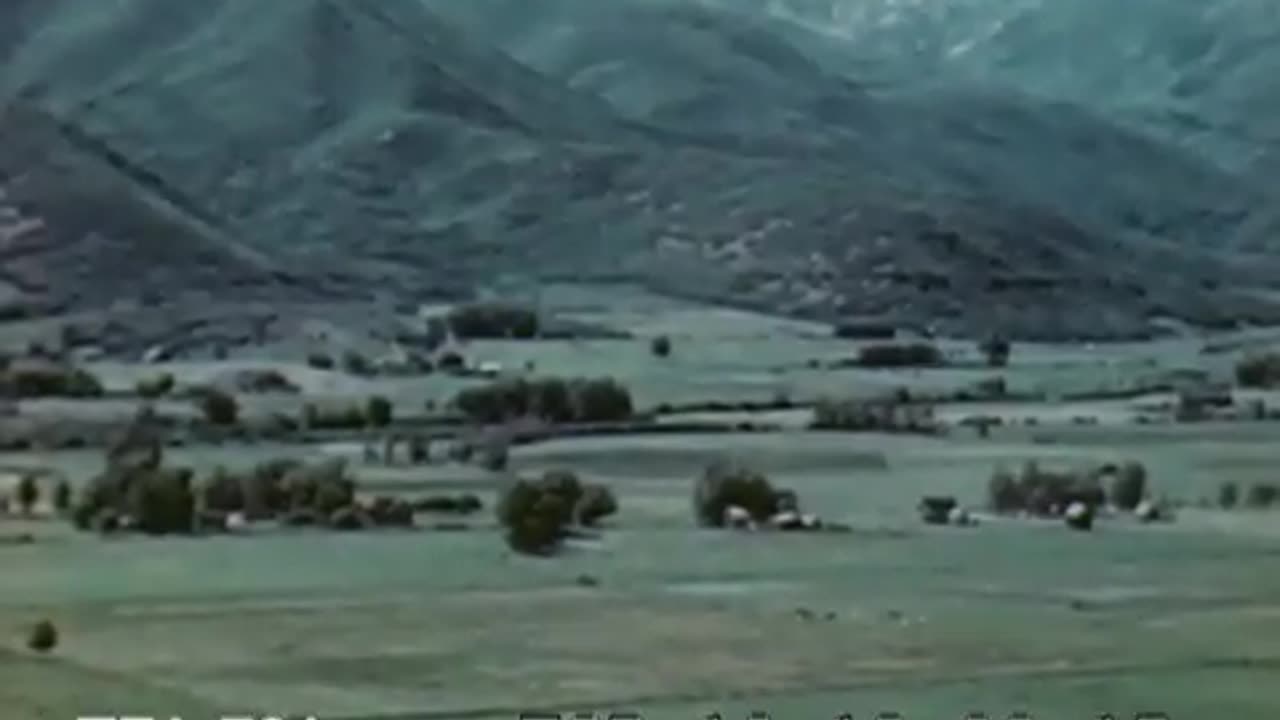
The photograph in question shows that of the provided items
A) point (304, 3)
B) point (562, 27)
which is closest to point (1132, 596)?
point (562, 27)

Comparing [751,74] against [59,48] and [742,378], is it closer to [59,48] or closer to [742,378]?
[742,378]

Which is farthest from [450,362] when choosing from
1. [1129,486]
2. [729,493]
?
[1129,486]

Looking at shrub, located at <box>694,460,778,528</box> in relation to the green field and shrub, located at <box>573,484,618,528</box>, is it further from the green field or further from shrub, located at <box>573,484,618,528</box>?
shrub, located at <box>573,484,618,528</box>

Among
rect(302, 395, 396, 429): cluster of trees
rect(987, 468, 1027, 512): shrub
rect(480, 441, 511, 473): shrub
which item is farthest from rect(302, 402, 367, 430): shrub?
rect(987, 468, 1027, 512): shrub

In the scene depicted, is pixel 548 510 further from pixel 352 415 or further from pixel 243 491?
pixel 243 491

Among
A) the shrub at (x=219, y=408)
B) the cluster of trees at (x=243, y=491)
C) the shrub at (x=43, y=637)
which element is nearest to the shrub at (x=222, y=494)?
the cluster of trees at (x=243, y=491)

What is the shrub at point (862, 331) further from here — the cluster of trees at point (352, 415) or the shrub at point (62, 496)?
the shrub at point (62, 496)
